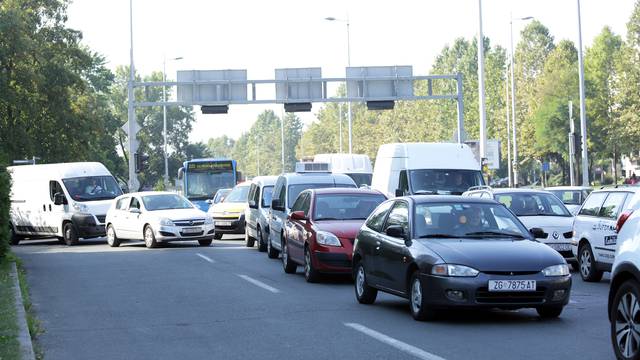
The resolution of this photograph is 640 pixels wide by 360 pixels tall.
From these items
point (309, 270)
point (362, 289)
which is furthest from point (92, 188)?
point (362, 289)

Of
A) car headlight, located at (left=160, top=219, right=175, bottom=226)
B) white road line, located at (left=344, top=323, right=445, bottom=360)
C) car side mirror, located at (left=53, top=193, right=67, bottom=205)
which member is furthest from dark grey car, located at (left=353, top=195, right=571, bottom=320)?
car side mirror, located at (left=53, top=193, right=67, bottom=205)

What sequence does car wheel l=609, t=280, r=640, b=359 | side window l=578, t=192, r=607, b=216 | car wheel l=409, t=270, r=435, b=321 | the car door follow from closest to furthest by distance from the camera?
car wheel l=609, t=280, r=640, b=359, car wheel l=409, t=270, r=435, b=321, the car door, side window l=578, t=192, r=607, b=216

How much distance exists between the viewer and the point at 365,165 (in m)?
47.3

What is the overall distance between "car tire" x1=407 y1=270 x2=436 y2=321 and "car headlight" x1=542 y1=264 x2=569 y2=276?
4.31 ft

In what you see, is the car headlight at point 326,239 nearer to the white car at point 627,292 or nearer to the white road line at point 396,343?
the white road line at point 396,343

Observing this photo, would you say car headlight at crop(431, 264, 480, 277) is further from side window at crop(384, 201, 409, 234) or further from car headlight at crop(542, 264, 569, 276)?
side window at crop(384, 201, 409, 234)

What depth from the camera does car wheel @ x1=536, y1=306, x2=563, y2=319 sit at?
12.6 metres

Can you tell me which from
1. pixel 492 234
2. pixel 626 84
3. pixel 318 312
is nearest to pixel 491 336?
pixel 492 234

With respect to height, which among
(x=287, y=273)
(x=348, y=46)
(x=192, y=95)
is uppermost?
(x=348, y=46)

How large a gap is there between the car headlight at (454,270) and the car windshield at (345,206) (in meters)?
7.07

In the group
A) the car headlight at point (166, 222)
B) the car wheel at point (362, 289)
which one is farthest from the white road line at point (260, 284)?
the car headlight at point (166, 222)

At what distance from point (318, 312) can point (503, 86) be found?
307 feet

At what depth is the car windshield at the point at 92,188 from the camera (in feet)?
→ 116

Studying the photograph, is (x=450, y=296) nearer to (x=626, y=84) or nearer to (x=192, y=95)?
(x=192, y=95)
